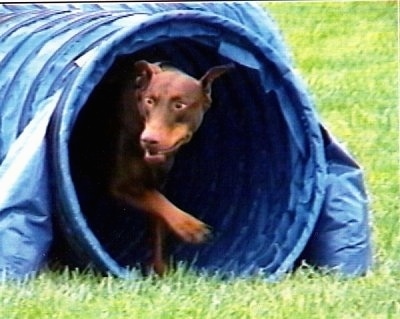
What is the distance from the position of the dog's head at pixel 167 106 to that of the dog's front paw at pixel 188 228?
0.22 metres

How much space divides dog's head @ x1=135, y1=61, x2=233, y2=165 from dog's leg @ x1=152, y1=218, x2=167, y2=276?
320mm

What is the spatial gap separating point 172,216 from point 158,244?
0.22m

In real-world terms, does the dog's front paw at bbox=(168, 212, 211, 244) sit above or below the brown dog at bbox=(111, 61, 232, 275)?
below

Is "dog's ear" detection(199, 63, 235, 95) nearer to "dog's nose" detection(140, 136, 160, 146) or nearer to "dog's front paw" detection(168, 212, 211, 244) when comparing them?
"dog's nose" detection(140, 136, 160, 146)

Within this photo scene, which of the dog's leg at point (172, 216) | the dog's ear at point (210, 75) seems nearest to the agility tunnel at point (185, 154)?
the dog's ear at point (210, 75)

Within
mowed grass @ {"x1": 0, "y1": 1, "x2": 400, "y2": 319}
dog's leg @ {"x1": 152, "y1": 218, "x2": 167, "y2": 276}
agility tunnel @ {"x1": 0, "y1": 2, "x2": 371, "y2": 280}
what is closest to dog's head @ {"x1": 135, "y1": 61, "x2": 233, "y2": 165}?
agility tunnel @ {"x1": 0, "y1": 2, "x2": 371, "y2": 280}

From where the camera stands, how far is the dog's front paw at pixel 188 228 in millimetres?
5160

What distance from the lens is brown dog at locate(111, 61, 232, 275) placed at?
16.3 ft

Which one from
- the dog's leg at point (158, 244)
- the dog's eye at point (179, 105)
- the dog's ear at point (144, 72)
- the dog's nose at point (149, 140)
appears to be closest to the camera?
the dog's nose at point (149, 140)

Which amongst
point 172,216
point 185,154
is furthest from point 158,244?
point 185,154

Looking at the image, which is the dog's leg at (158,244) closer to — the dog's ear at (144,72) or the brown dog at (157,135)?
the brown dog at (157,135)

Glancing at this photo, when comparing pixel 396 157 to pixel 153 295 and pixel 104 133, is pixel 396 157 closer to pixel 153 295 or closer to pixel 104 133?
pixel 104 133

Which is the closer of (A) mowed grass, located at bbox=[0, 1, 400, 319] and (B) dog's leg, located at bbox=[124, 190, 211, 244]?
(A) mowed grass, located at bbox=[0, 1, 400, 319]

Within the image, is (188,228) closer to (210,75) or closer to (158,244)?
(158,244)
